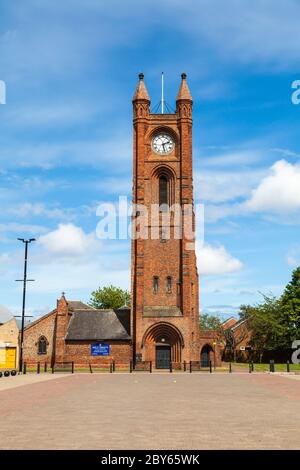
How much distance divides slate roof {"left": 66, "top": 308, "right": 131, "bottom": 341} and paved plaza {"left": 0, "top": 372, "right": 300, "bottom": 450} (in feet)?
103

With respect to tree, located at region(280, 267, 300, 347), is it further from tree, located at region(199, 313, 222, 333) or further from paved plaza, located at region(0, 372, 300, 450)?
paved plaza, located at region(0, 372, 300, 450)

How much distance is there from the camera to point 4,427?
13.0m

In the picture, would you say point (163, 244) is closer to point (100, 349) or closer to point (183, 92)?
point (100, 349)

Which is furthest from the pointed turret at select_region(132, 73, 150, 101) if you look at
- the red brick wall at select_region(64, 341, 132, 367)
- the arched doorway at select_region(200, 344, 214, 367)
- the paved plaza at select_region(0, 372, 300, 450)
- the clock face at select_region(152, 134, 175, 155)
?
the paved plaza at select_region(0, 372, 300, 450)

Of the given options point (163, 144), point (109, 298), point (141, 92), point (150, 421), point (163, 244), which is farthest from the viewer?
point (109, 298)

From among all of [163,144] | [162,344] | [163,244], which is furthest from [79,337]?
[163,144]

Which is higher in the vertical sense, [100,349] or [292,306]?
[292,306]

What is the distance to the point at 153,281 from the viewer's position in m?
52.9

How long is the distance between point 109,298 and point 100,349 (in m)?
44.3

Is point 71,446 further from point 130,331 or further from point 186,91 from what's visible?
point 186,91

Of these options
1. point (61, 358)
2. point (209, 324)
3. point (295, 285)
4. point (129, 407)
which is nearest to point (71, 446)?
point (129, 407)

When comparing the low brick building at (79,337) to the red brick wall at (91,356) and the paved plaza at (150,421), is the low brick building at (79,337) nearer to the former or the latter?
the red brick wall at (91,356)

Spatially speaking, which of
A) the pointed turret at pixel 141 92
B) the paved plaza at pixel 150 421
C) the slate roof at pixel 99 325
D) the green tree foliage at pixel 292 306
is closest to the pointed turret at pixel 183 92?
the pointed turret at pixel 141 92

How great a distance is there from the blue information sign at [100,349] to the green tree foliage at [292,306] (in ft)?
75.5
